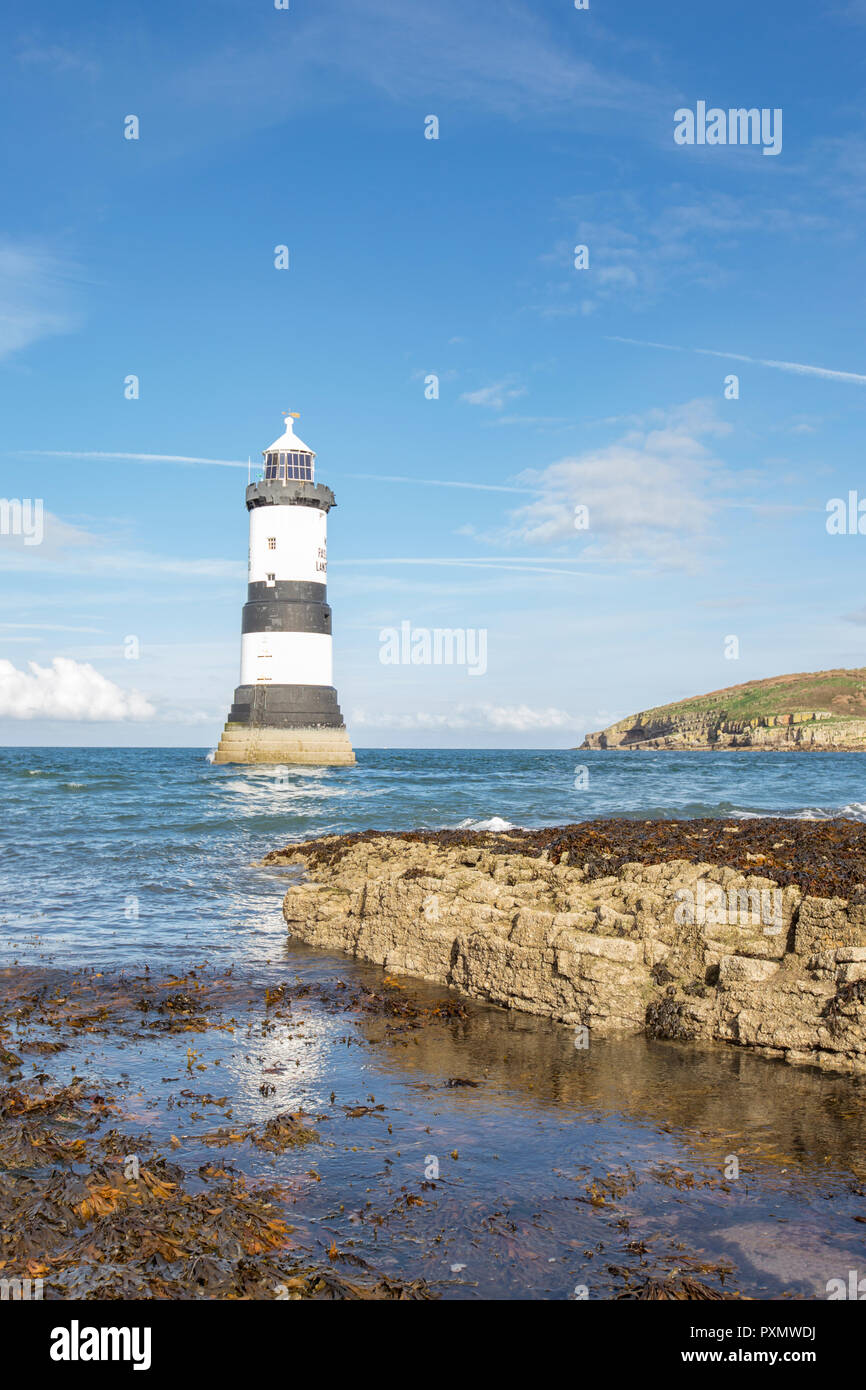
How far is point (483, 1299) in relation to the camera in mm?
4250

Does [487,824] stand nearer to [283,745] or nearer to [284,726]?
[284,726]

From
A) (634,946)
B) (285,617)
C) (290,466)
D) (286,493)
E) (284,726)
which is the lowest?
(634,946)

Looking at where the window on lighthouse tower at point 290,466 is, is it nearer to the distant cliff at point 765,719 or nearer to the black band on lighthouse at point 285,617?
the black band on lighthouse at point 285,617

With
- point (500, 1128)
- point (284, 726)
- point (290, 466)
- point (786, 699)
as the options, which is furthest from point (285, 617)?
point (786, 699)

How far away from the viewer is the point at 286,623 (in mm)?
46500

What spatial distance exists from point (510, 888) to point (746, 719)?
146165mm

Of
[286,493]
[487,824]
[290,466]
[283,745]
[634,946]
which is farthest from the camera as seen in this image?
[290,466]

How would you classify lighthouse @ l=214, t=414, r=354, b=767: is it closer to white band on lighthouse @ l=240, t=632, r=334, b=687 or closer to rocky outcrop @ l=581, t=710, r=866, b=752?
white band on lighthouse @ l=240, t=632, r=334, b=687

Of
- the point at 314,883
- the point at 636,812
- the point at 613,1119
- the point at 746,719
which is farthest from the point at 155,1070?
the point at 746,719

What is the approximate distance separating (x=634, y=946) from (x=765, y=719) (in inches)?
5712

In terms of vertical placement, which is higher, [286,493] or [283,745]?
[286,493]

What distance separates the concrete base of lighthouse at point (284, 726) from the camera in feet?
154
